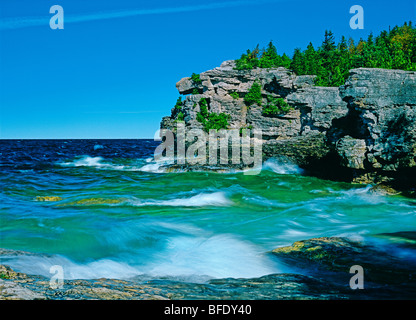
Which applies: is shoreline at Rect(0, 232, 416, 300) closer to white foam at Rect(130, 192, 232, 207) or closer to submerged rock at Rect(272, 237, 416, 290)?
submerged rock at Rect(272, 237, 416, 290)

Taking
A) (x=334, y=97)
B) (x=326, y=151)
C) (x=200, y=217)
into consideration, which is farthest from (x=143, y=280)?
(x=334, y=97)

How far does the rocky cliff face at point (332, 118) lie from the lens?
14.9m

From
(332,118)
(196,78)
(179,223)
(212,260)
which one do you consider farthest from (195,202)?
(196,78)

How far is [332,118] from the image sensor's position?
2450 centimetres

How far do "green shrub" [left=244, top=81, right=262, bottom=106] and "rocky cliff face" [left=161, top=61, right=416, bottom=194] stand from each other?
52 centimetres

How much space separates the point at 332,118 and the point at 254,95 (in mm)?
9318

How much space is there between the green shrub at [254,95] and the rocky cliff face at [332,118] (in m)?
0.52

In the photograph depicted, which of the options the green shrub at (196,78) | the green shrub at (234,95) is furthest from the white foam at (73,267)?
the green shrub at (196,78)

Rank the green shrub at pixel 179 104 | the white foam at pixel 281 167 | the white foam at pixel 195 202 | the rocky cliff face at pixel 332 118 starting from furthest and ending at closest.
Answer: the green shrub at pixel 179 104 < the white foam at pixel 281 167 < the rocky cliff face at pixel 332 118 < the white foam at pixel 195 202

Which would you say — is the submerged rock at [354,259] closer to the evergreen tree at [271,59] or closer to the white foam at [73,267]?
the white foam at [73,267]

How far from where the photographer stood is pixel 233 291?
14.1 ft

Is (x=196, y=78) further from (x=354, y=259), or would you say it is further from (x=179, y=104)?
(x=354, y=259)
